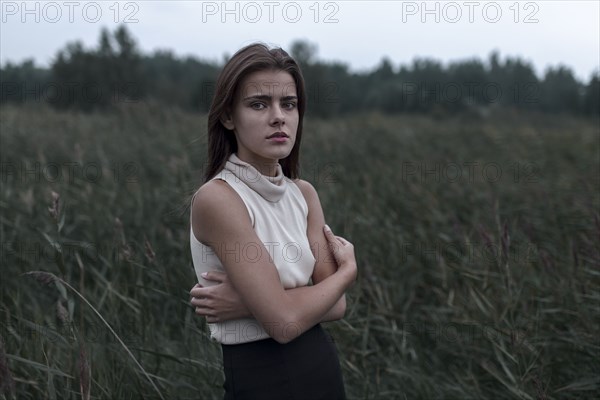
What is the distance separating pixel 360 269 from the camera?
3463mm

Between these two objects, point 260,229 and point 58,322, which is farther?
point 58,322

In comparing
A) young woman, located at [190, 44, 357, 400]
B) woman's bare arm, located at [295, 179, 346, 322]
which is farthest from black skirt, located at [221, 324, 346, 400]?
woman's bare arm, located at [295, 179, 346, 322]

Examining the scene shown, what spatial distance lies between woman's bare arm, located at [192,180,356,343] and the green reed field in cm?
40

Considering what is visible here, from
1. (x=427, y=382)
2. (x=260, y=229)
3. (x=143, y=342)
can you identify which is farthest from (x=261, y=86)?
(x=427, y=382)

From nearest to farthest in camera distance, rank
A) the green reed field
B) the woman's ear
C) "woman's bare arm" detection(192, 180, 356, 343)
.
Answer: "woman's bare arm" detection(192, 180, 356, 343), the woman's ear, the green reed field

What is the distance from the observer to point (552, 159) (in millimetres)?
7320

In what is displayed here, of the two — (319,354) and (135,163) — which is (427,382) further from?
(135,163)

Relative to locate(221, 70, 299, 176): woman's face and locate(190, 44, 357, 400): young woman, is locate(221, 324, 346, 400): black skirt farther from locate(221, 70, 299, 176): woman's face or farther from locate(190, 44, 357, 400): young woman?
locate(221, 70, 299, 176): woman's face

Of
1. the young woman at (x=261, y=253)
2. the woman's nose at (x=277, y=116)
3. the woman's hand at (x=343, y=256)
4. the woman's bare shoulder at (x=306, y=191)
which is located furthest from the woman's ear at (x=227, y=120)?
the woman's hand at (x=343, y=256)

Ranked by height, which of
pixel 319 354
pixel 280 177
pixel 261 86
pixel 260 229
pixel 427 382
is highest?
pixel 261 86

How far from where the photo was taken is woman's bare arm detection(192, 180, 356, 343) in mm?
1521

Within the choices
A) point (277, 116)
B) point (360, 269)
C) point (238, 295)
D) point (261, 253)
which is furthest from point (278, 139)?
point (360, 269)

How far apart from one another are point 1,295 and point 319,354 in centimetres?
188

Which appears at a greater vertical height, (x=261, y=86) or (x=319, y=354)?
(x=261, y=86)
